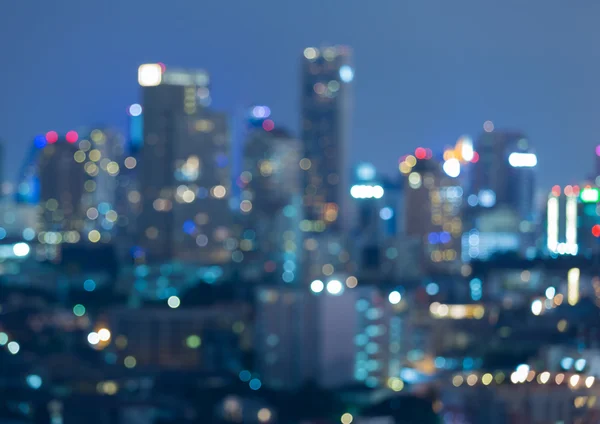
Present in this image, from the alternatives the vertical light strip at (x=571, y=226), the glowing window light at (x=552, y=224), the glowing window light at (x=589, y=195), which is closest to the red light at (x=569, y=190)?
the glowing window light at (x=589, y=195)

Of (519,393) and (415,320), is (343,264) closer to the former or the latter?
(415,320)

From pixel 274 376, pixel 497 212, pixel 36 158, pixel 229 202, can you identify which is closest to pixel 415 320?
pixel 274 376

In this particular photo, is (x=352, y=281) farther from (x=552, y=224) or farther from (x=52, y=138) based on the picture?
(x=52, y=138)

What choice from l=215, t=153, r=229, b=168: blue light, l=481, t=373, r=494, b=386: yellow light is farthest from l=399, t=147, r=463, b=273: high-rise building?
l=481, t=373, r=494, b=386: yellow light

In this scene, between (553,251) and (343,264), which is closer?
(553,251)

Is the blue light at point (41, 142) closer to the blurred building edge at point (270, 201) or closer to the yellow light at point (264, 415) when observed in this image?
the blurred building edge at point (270, 201)
